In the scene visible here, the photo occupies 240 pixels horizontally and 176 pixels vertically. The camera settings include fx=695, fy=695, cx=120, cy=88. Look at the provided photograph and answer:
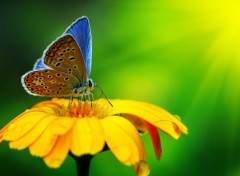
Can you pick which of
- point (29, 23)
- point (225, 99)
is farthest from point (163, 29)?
point (29, 23)

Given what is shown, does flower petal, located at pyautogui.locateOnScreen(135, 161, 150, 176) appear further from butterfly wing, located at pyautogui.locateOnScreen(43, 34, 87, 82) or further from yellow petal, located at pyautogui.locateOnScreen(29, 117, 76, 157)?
butterfly wing, located at pyautogui.locateOnScreen(43, 34, 87, 82)

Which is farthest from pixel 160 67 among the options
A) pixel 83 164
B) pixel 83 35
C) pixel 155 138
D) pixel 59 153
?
pixel 59 153

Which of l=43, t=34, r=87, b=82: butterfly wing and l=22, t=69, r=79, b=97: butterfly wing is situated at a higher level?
l=43, t=34, r=87, b=82: butterfly wing

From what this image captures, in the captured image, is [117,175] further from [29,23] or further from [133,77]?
[29,23]

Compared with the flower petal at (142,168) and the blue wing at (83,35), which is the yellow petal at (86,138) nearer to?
the flower petal at (142,168)

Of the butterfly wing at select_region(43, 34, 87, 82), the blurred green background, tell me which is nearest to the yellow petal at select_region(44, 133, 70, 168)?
the butterfly wing at select_region(43, 34, 87, 82)

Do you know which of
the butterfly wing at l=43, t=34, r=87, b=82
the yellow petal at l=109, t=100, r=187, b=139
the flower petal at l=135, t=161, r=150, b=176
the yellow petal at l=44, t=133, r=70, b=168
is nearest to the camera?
the yellow petal at l=44, t=133, r=70, b=168

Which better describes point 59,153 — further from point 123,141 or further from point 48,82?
point 48,82
